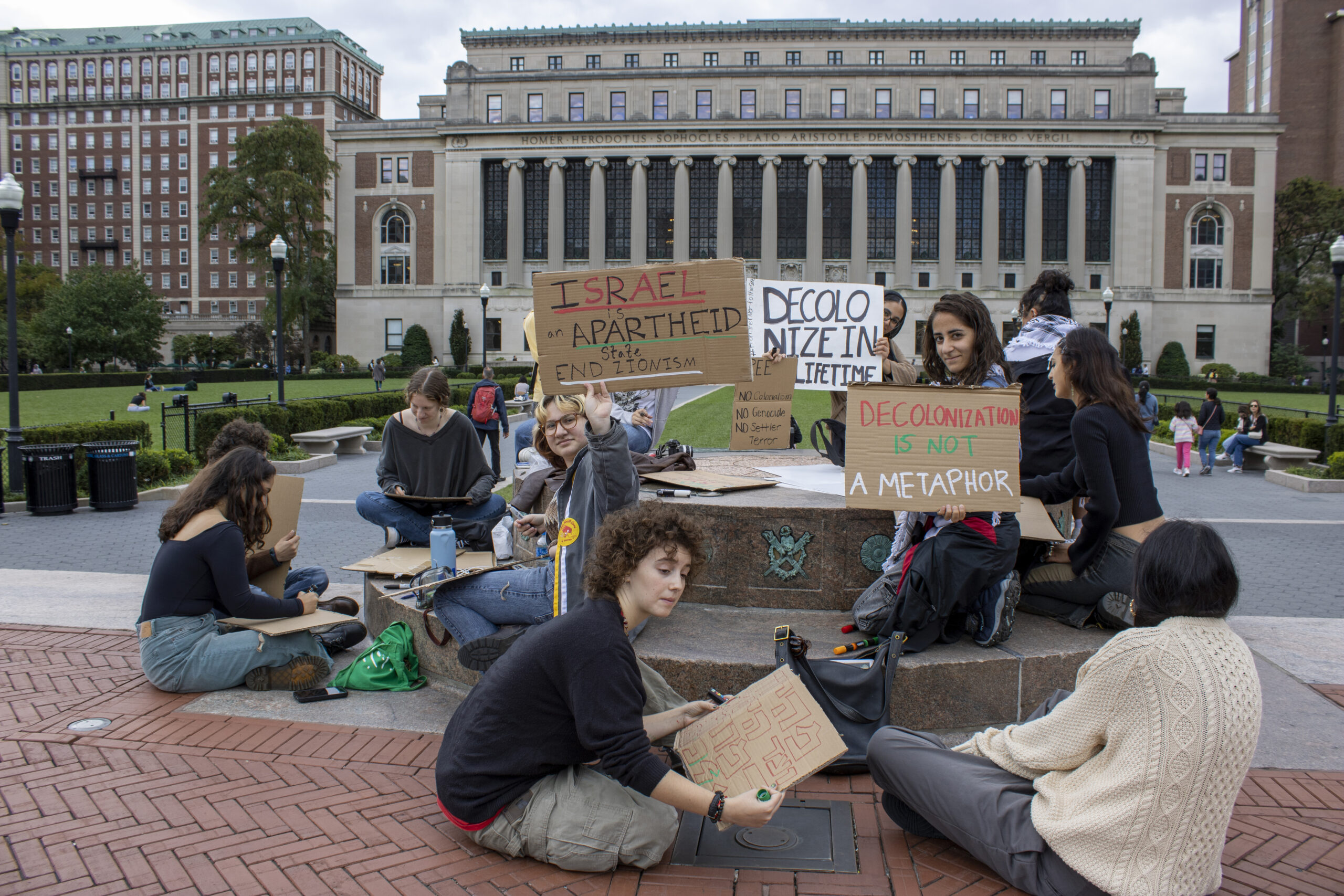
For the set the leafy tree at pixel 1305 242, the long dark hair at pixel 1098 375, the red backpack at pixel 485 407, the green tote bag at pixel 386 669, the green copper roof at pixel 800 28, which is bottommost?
the green tote bag at pixel 386 669

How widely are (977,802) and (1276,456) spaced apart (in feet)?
59.9

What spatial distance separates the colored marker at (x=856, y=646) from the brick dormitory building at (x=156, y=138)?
4077 inches

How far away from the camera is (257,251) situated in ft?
195

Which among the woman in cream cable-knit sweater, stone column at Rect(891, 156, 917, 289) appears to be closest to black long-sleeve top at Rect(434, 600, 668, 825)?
the woman in cream cable-knit sweater

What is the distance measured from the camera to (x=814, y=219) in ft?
201

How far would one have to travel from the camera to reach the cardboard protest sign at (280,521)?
223 inches

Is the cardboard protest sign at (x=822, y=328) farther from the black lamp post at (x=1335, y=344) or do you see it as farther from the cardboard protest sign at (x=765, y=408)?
the black lamp post at (x=1335, y=344)

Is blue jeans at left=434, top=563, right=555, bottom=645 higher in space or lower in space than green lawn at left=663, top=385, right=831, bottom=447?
lower

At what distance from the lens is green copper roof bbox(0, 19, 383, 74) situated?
334ft

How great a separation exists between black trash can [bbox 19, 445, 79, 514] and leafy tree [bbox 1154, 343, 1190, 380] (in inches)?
2296

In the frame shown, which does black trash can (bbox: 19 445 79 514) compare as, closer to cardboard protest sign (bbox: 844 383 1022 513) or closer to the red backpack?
the red backpack

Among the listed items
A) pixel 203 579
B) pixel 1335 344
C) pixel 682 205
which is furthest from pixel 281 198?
pixel 203 579

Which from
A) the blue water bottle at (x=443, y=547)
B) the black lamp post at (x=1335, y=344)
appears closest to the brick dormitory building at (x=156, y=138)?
the black lamp post at (x=1335, y=344)

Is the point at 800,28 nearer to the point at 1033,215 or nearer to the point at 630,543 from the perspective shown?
the point at 1033,215
